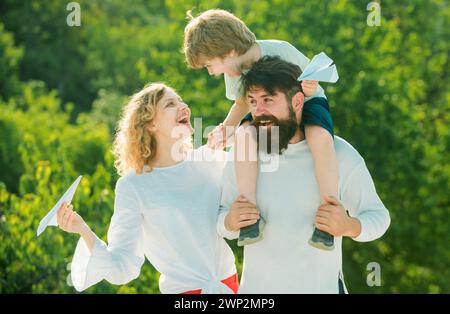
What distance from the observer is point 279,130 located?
3953 mm

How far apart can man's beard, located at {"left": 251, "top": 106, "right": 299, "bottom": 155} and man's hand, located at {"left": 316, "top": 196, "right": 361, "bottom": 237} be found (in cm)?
34

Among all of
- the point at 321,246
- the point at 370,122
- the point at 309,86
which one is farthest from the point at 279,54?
the point at 370,122

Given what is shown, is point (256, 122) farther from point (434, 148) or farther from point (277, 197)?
point (434, 148)

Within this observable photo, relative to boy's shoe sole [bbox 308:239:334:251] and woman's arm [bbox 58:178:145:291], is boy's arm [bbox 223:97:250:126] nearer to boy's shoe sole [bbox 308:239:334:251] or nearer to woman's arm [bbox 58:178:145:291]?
woman's arm [bbox 58:178:145:291]

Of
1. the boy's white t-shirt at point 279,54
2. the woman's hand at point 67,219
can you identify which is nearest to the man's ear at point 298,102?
the boy's white t-shirt at point 279,54

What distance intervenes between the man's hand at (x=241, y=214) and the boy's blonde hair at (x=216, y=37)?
95cm

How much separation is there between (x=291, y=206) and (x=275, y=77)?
60 cm

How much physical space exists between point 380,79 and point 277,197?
14757mm

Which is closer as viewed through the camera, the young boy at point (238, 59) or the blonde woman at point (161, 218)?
the young boy at point (238, 59)

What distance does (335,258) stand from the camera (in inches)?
154

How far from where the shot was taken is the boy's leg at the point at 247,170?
3.82 meters

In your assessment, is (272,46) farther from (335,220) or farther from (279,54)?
(335,220)

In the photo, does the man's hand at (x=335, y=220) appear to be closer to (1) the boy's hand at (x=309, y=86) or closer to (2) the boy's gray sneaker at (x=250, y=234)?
(2) the boy's gray sneaker at (x=250, y=234)
